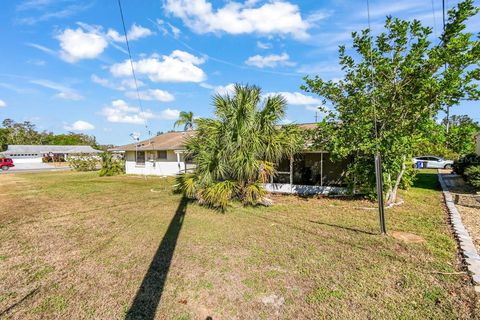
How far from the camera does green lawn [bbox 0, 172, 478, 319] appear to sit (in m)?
3.42

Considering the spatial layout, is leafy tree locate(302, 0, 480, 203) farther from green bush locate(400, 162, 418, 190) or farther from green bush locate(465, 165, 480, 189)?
green bush locate(465, 165, 480, 189)

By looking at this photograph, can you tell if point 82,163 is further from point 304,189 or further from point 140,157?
point 304,189

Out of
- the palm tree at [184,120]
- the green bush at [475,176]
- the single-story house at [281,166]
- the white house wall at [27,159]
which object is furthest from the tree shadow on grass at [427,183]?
the white house wall at [27,159]

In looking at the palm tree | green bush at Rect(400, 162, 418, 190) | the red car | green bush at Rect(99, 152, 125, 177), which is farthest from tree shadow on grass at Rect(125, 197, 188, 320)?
the red car

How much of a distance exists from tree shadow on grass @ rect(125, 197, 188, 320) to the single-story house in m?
5.32

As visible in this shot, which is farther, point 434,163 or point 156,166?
point 434,163

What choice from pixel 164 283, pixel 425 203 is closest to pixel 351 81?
pixel 425 203

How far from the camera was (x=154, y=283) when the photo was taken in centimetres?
406

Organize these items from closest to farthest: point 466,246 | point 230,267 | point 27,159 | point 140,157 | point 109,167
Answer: point 230,267, point 466,246, point 140,157, point 109,167, point 27,159

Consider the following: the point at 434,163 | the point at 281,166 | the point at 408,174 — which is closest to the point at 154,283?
the point at 408,174

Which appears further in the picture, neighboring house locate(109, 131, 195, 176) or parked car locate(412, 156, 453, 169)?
parked car locate(412, 156, 453, 169)

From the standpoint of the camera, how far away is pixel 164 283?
407cm

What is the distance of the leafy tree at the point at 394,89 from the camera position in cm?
750

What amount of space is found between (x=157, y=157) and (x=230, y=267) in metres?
18.1
